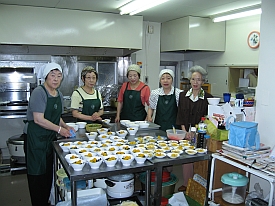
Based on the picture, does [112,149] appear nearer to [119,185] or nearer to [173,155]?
[119,185]

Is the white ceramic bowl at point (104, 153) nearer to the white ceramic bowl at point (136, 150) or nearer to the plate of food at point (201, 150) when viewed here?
the white ceramic bowl at point (136, 150)

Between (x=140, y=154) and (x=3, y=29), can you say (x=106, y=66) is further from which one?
(x=140, y=154)

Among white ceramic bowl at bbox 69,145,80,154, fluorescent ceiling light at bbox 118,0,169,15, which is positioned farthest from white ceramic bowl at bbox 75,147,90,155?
fluorescent ceiling light at bbox 118,0,169,15

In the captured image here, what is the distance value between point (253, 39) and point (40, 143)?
3439mm

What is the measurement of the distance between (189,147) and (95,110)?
151 cm

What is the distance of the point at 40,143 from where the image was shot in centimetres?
265

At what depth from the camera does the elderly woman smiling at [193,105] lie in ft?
10.1

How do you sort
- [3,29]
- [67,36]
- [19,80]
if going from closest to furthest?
[3,29], [67,36], [19,80]

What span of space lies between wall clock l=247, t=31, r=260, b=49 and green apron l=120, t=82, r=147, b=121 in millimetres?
1961

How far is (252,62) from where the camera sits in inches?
171

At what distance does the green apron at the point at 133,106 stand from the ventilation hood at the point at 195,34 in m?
1.48

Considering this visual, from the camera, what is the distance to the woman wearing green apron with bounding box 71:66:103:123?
3338 mm

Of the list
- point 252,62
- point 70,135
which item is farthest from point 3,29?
point 252,62

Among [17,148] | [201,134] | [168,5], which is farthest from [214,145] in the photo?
[17,148]
